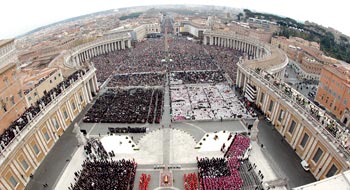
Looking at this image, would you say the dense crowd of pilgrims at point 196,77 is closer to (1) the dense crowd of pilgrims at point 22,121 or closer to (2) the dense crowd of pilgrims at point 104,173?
(1) the dense crowd of pilgrims at point 22,121

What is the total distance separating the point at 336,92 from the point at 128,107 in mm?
46683

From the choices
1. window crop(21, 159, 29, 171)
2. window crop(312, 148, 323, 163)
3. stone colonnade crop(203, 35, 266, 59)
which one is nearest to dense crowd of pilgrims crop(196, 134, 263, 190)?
window crop(312, 148, 323, 163)

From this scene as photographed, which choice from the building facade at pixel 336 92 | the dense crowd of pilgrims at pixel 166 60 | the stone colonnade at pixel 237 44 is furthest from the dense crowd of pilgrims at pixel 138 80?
the stone colonnade at pixel 237 44

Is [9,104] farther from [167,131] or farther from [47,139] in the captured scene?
[167,131]

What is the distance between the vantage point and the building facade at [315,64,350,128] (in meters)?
42.9

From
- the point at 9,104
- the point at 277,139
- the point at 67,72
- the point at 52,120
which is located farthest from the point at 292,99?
the point at 67,72

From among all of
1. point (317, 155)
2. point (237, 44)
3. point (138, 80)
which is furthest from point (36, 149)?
point (237, 44)

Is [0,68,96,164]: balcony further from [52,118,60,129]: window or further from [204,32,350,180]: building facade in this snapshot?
[204,32,350,180]: building facade

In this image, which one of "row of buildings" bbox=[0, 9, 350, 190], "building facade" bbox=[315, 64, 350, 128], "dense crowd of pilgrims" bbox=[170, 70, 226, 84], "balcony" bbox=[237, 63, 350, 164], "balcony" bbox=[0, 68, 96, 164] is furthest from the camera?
"dense crowd of pilgrims" bbox=[170, 70, 226, 84]

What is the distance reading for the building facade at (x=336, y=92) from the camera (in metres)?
42.9

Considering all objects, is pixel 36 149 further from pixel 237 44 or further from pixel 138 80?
pixel 237 44

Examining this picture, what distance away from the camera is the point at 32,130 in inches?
1364

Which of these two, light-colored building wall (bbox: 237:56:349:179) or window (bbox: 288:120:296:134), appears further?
window (bbox: 288:120:296:134)

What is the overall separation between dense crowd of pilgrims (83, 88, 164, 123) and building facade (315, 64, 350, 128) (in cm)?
3853
